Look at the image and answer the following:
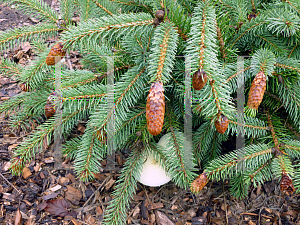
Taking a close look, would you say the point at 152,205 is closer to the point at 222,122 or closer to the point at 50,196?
the point at 50,196

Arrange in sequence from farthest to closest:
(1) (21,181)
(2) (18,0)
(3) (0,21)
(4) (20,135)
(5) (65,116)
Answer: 1. (3) (0,21)
2. (4) (20,135)
3. (1) (21,181)
4. (5) (65,116)
5. (2) (18,0)

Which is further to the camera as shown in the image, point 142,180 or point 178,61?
point 142,180

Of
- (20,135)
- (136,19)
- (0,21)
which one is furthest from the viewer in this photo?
(0,21)

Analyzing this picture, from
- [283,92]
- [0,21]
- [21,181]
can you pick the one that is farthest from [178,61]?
[0,21]

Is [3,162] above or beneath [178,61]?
beneath

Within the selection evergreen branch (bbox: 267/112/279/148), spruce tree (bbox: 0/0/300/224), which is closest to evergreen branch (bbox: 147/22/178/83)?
spruce tree (bbox: 0/0/300/224)

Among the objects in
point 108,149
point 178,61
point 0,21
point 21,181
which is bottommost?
point 21,181

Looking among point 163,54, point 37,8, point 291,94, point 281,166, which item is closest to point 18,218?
point 37,8

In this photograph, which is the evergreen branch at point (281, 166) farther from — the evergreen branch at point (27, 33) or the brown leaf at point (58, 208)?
the evergreen branch at point (27, 33)

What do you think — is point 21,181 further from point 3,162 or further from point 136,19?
point 136,19
